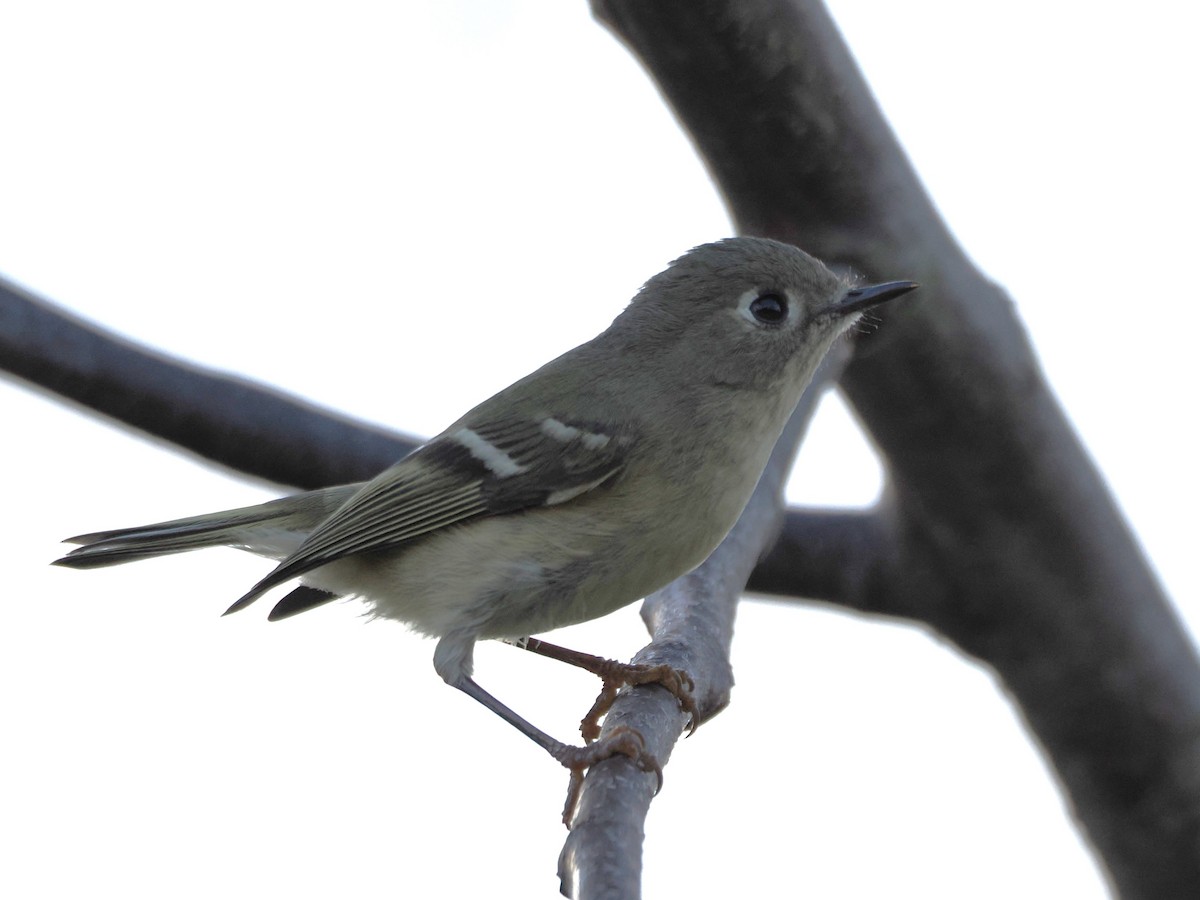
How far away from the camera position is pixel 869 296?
179cm

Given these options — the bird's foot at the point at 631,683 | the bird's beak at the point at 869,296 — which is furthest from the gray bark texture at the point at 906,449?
the bird's beak at the point at 869,296

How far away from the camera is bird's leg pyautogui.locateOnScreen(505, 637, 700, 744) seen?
1535 millimetres

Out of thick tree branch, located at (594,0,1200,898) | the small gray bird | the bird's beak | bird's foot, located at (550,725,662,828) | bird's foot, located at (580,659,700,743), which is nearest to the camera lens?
bird's foot, located at (550,725,662,828)

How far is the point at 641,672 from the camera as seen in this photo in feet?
5.22

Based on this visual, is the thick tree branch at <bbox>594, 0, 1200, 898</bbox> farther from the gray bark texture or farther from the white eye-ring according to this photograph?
the white eye-ring

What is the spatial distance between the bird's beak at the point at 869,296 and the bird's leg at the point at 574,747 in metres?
0.73

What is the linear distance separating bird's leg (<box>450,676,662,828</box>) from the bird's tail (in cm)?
47

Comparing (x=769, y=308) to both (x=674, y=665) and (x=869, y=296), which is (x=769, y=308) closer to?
(x=869, y=296)

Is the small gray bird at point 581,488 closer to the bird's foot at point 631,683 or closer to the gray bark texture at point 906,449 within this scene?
the bird's foot at point 631,683

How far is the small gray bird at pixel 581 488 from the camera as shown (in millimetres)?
1635

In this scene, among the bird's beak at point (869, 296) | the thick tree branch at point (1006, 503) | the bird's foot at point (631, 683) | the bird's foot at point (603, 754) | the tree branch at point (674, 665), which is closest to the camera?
the tree branch at point (674, 665)

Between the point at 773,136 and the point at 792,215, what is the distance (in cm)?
19

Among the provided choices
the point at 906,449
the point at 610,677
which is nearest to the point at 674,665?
the point at 610,677

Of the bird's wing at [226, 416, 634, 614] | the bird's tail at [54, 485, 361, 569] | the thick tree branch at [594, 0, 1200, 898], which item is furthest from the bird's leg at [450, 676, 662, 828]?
the thick tree branch at [594, 0, 1200, 898]
